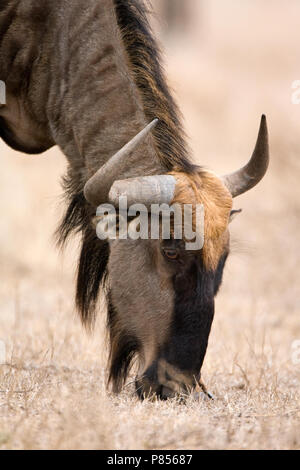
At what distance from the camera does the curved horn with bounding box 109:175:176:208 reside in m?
5.48

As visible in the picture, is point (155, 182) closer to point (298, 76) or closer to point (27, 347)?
point (27, 347)

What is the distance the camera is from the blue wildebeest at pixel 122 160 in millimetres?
5480

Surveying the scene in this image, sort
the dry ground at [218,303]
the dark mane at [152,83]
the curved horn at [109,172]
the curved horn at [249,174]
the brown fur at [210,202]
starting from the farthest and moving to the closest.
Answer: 1. the curved horn at [249,174]
2. the dark mane at [152,83]
3. the brown fur at [210,202]
4. the curved horn at [109,172]
5. the dry ground at [218,303]

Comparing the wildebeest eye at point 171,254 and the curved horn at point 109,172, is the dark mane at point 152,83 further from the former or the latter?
the wildebeest eye at point 171,254

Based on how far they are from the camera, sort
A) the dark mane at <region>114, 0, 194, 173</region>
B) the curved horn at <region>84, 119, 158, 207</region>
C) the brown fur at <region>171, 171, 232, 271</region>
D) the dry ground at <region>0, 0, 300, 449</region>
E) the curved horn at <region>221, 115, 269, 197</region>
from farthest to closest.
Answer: the curved horn at <region>221, 115, 269, 197</region> < the dark mane at <region>114, 0, 194, 173</region> < the brown fur at <region>171, 171, 232, 271</region> < the curved horn at <region>84, 119, 158, 207</region> < the dry ground at <region>0, 0, 300, 449</region>

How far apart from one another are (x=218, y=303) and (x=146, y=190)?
6.49 m

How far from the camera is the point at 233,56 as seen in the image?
93.0ft

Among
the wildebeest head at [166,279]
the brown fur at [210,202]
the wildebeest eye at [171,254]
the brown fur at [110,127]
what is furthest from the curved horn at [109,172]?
the wildebeest eye at [171,254]

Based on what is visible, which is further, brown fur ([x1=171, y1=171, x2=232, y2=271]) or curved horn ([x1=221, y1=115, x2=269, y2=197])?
curved horn ([x1=221, y1=115, x2=269, y2=197])

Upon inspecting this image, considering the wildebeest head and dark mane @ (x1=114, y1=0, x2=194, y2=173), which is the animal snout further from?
dark mane @ (x1=114, y1=0, x2=194, y2=173)

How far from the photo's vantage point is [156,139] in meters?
5.80

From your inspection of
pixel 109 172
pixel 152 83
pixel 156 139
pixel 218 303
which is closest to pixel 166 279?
pixel 109 172

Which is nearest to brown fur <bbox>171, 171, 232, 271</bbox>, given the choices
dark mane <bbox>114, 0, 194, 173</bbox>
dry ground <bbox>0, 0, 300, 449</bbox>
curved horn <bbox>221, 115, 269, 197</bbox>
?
dark mane <bbox>114, 0, 194, 173</bbox>

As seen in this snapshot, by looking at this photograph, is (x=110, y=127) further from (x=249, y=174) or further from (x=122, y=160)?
(x=249, y=174)
